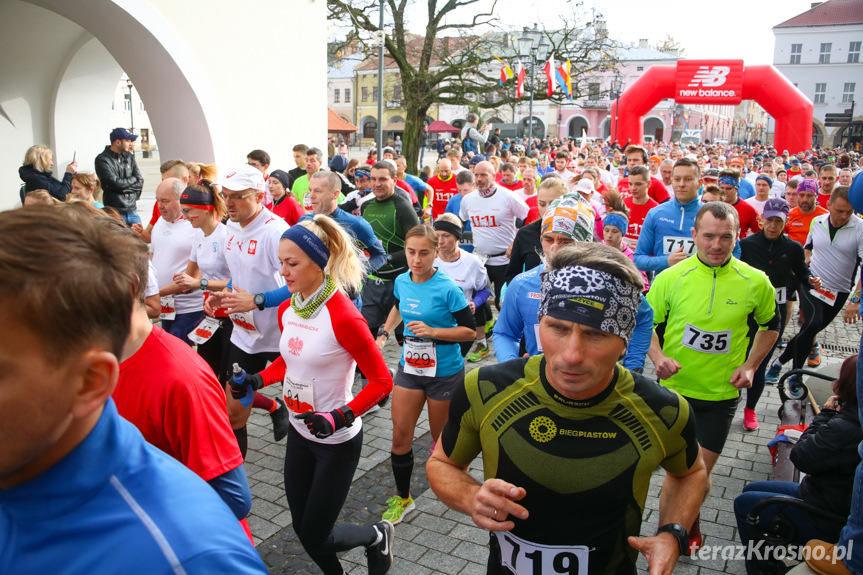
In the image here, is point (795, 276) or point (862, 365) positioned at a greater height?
point (862, 365)

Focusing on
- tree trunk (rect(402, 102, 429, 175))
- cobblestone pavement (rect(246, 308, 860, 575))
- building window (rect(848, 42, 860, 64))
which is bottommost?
cobblestone pavement (rect(246, 308, 860, 575))

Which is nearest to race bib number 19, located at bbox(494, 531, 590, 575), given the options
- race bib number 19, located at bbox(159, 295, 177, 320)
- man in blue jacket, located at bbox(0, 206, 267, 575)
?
man in blue jacket, located at bbox(0, 206, 267, 575)

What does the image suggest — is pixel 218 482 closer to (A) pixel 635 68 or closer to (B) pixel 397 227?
(B) pixel 397 227

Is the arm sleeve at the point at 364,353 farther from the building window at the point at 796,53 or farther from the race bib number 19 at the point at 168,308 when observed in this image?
the building window at the point at 796,53

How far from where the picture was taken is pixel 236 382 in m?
3.37

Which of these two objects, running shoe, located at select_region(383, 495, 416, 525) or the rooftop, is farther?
the rooftop

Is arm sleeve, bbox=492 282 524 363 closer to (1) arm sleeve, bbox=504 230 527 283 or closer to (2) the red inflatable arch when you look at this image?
(1) arm sleeve, bbox=504 230 527 283

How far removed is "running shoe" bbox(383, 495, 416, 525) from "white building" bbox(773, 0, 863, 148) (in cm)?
8275

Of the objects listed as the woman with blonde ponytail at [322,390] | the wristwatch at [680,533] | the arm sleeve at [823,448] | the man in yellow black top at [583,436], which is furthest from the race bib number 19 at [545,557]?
the arm sleeve at [823,448]

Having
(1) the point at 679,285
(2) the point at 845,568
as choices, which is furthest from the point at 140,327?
(1) the point at 679,285

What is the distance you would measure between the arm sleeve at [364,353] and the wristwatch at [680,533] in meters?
1.67

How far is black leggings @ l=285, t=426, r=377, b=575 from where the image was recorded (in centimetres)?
313

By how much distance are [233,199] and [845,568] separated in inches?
163

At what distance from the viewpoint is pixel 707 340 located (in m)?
3.93
